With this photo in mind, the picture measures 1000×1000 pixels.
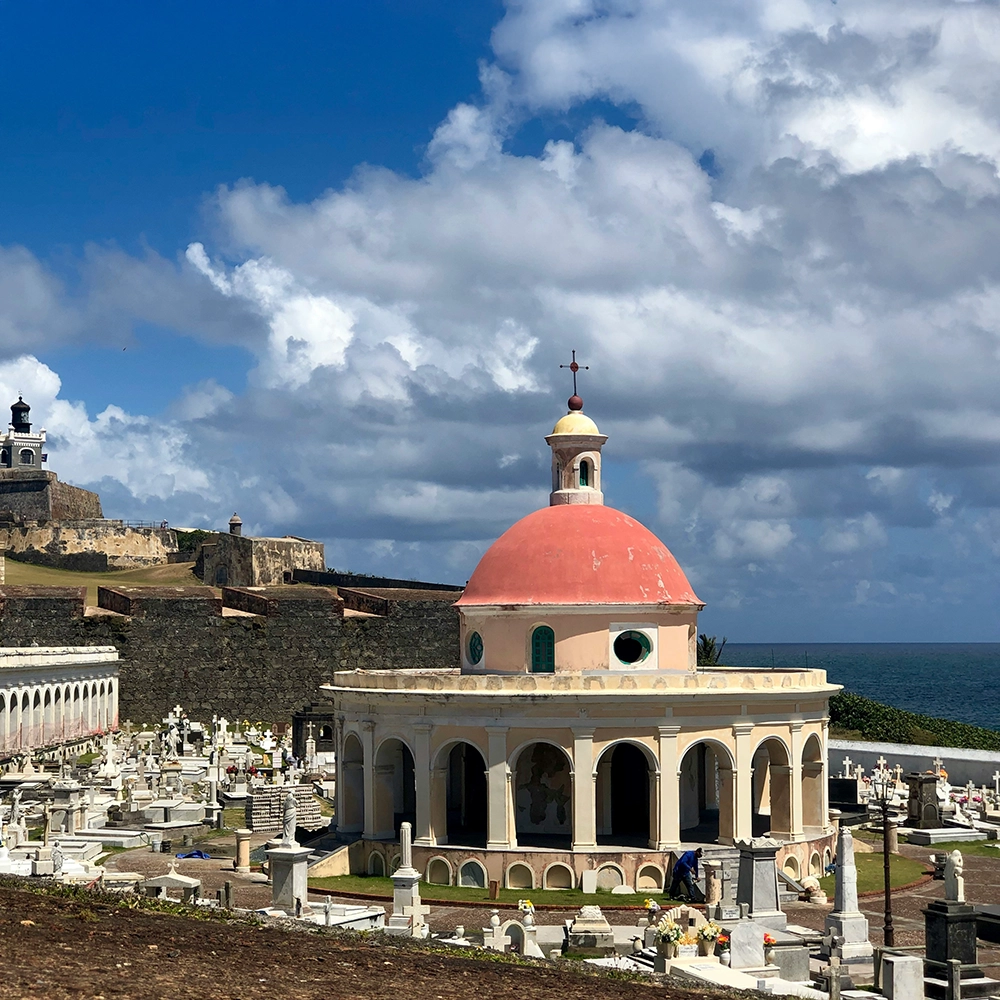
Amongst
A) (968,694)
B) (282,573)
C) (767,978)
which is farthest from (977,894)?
(968,694)

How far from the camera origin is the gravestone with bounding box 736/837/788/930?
22.2 m

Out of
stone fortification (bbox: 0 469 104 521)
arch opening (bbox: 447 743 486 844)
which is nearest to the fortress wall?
stone fortification (bbox: 0 469 104 521)

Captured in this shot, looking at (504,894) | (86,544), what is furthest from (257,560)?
(504,894)

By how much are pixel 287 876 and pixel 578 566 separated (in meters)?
8.46

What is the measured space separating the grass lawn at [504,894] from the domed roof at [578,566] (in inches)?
207

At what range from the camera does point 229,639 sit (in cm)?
5784

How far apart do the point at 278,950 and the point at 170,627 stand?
44738mm

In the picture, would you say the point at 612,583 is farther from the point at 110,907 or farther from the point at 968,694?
the point at 968,694

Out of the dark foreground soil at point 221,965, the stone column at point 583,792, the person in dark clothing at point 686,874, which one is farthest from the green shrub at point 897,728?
the dark foreground soil at point 221,965

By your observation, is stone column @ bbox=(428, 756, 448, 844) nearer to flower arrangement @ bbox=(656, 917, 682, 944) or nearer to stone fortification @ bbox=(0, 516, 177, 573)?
flower arrangement @ bbox=(656, 917, 682, 944)

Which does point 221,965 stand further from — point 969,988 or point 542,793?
point 542,793

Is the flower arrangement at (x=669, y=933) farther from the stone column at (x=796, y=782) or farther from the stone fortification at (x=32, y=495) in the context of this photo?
the stone fortification at (x=32, y=495)

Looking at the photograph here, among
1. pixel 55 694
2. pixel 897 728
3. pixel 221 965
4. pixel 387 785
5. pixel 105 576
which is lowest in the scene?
pixel 221 965

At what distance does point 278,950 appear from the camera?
45.2 ft
